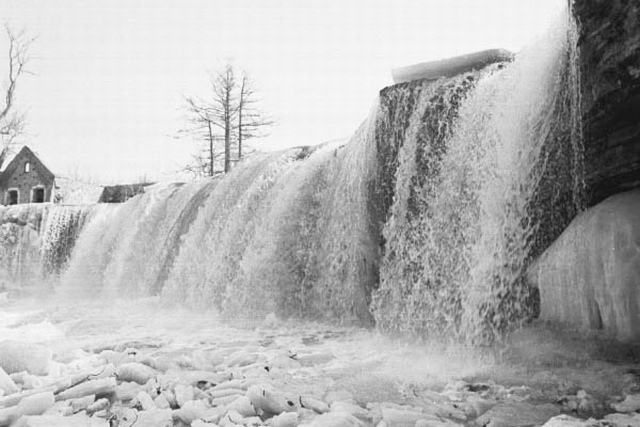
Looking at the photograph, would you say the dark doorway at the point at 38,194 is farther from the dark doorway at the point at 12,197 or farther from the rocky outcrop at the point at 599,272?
the rocky outcrop at the point at 599,272

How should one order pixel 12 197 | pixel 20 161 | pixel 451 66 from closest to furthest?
pixel 451 66, pixel 20 161, pixel 12 197

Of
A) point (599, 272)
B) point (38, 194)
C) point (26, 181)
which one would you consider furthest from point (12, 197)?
point (599, 272)

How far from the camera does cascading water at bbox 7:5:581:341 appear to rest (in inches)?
161

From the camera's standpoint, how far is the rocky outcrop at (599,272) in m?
3.09

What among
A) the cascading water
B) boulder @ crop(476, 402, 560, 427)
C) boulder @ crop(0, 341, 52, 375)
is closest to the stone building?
the cascading water

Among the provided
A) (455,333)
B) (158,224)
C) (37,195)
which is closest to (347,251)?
(455,333)

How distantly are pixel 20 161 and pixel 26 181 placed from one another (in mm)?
1282

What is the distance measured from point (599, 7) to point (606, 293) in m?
2.10

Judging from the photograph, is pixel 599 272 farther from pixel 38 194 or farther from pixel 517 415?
pixel 38 194

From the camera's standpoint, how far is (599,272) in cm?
325

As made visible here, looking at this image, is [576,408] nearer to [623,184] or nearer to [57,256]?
[623,184]

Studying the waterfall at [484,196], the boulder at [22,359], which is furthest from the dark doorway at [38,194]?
the waterfall at [484,196]

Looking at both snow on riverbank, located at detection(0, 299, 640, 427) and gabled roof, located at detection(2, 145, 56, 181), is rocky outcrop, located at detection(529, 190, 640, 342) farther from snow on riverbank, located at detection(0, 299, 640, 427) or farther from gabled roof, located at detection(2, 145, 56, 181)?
gabled roof, located at detection(2, 145, 56, 181)

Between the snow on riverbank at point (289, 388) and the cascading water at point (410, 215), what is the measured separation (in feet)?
2.57
